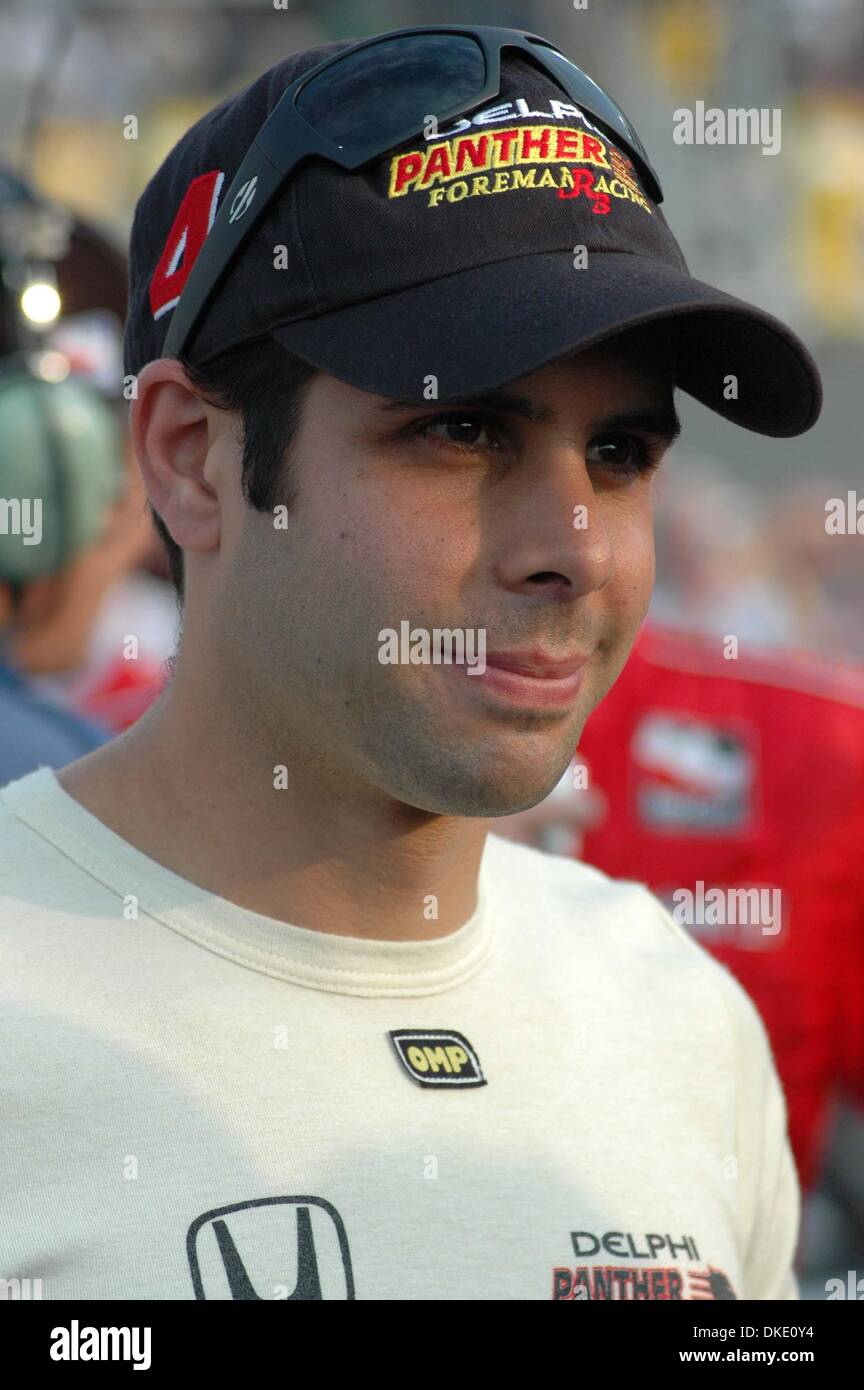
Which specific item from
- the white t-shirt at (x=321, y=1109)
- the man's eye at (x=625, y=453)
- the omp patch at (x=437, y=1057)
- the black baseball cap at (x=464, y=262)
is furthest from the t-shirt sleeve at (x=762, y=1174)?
the black baseball cap at (x=464, y=262)

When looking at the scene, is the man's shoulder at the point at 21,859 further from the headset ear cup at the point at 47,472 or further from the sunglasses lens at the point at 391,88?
the headset ear cup at the point at 47,472

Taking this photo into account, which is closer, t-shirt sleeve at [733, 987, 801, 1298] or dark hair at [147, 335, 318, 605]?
dark hair at [147, 335, 318, 605]

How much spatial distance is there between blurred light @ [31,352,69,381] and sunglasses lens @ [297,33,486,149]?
5.27ft

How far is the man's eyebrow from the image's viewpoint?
1.42 meters

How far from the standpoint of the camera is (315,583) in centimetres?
145

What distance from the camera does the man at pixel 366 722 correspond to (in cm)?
142

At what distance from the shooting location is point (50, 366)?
3092mm

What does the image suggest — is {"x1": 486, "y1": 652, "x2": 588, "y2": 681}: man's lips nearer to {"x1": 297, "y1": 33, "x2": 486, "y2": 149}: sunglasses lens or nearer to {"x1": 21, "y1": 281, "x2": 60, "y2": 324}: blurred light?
{"x1": 297, "y1": 33, "x2": 486, "y2": 149}: sunglasses lens

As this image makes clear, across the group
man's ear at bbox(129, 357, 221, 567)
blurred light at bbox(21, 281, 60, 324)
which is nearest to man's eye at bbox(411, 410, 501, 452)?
man's ear at bbox(129, 357, 221, 567)

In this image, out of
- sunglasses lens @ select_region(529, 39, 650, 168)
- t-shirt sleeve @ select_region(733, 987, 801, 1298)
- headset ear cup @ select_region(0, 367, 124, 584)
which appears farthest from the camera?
headset ear cup @ select_region(0, 367, 124, 584)

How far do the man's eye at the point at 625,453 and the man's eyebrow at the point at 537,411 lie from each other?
0.05 ft

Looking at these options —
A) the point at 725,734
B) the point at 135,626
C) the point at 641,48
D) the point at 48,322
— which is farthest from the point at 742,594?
the point at 641,48

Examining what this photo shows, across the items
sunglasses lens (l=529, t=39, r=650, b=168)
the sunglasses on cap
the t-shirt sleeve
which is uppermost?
sunglasses lens (l=529, t=39, r=650, b=168)

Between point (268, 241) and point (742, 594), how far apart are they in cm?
664
